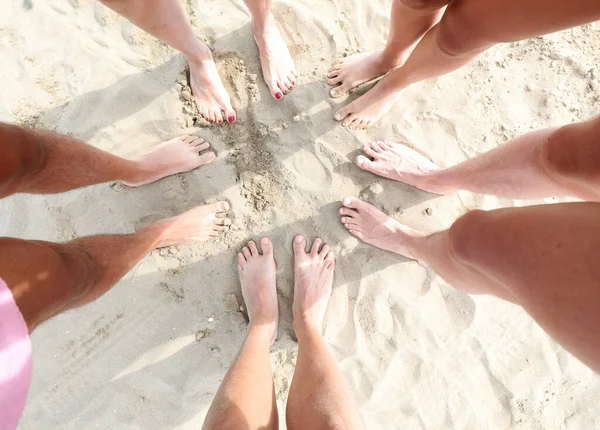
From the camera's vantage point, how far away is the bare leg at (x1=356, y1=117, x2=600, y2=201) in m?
1.01

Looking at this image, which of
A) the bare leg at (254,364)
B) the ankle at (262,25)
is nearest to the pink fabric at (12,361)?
the bare leg at (254,364)

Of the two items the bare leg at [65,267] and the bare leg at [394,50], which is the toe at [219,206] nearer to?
the bare leg at [65,267]

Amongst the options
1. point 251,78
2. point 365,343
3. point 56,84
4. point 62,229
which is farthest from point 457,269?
point 56,84

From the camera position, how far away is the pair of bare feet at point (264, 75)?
1872mm

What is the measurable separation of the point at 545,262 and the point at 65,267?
46.1 inches

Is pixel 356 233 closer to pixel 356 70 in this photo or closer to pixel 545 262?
pixel 356 70

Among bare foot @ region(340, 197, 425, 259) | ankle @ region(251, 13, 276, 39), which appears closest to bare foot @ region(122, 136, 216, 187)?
ankle @ region(251, 13, 276, 39)

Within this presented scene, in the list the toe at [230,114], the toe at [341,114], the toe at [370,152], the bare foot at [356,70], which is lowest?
the toe at [370,152]

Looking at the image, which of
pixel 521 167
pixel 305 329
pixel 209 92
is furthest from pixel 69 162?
pixel 521 167

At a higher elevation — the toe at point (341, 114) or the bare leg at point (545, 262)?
the bare leg at point (545, 262)

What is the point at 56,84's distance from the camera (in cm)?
194

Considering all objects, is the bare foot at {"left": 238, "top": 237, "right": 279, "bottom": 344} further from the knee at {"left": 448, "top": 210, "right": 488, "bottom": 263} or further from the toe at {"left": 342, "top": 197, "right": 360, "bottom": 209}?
the knee at {"left": 448, "top": 210, "right": 488, "bottom": 263}

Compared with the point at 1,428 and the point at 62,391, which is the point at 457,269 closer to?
the point at 1,428

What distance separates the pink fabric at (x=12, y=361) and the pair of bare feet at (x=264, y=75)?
1.26 meters
